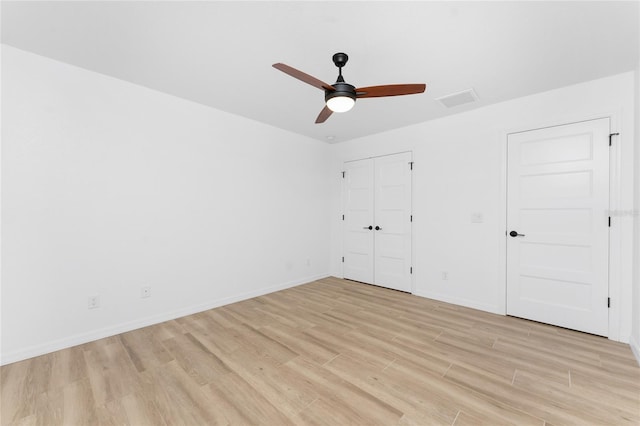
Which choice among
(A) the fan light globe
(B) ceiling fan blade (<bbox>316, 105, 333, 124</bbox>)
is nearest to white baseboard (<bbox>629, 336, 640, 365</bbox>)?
(A) the fan light globe

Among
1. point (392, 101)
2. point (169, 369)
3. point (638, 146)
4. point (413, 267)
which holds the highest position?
point (392, 101)

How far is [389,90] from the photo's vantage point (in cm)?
210

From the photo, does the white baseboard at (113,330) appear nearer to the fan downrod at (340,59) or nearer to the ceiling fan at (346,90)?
the ceiling fan at (346,90)

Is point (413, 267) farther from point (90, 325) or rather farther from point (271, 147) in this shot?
point (90, 325)

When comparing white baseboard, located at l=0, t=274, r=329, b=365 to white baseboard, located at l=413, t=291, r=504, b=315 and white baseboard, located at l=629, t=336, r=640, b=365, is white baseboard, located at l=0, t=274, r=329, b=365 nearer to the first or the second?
white baseboard, located at l=413, t=291, r=504, b=315

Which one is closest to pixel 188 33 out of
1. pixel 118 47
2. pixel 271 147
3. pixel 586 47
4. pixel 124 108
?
pixel 118 47

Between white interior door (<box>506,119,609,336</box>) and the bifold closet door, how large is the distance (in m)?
1.41

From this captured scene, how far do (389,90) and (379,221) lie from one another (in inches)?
110

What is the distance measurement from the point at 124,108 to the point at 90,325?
7.43 ft

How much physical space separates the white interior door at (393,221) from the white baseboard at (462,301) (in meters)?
0.31

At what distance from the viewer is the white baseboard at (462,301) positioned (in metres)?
3.37

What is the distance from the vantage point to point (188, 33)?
2053 mm

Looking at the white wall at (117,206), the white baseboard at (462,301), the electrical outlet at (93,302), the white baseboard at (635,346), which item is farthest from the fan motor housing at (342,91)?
the white baseboard at (635,346)

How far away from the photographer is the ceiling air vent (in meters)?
3.03
